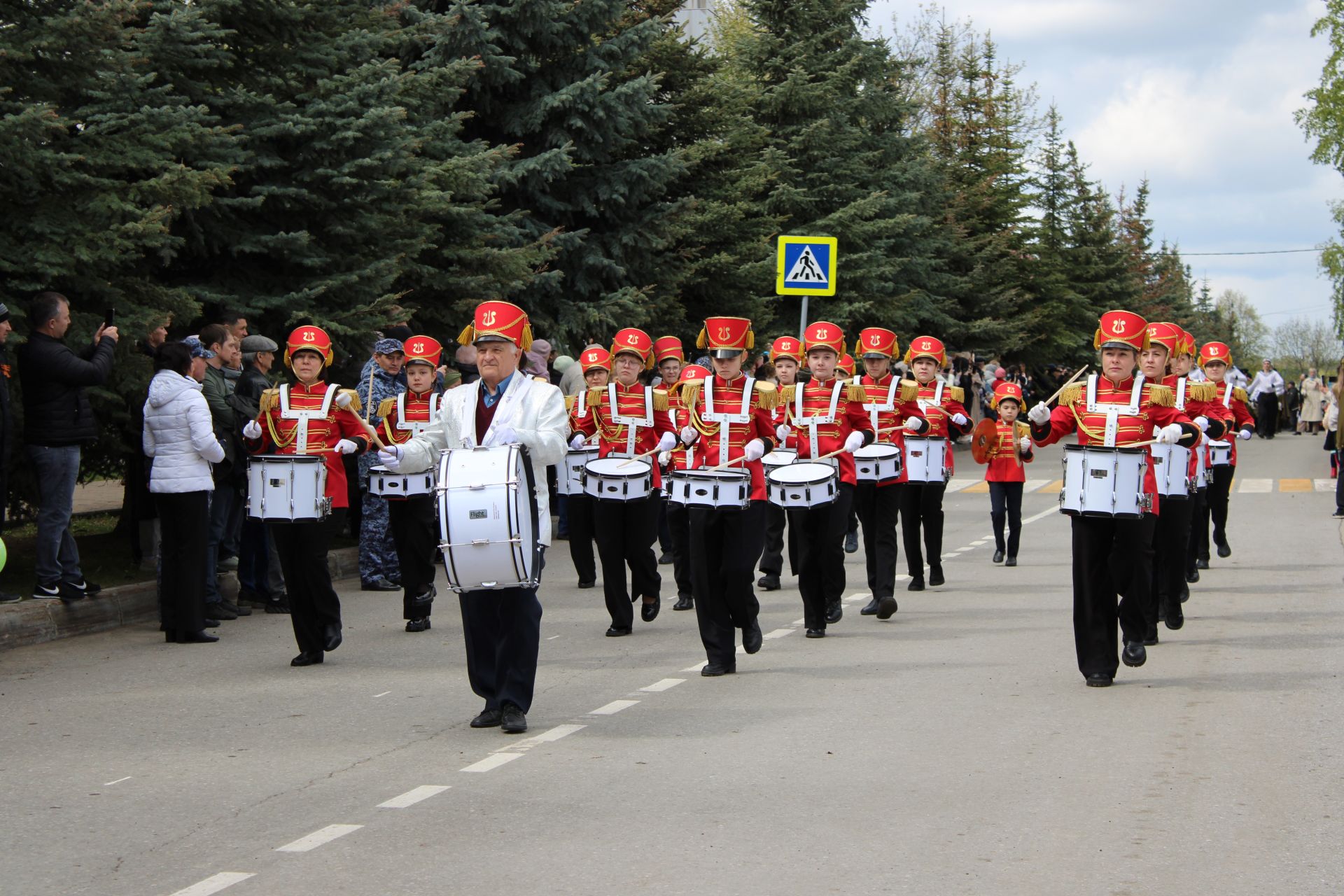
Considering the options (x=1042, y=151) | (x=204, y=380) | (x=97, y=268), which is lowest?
(x=204, y=380)

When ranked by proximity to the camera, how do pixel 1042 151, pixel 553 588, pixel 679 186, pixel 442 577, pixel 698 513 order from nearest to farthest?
pixel 698 513, pixel 553 588, pixel 442 577, pixel 679 186, pixel 1042 151

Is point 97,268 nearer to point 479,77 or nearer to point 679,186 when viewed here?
point 479,77

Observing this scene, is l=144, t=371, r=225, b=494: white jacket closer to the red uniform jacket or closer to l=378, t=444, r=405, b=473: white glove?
the red uniform jacket

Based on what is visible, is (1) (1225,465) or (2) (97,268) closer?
(2) (97,268)

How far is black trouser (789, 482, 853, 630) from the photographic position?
1266 centimetres

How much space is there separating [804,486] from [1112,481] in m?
2.54

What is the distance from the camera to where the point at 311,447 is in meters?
11.7

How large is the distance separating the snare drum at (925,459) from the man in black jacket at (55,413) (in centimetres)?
710

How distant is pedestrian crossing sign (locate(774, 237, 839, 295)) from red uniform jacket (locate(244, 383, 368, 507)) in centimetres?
1220

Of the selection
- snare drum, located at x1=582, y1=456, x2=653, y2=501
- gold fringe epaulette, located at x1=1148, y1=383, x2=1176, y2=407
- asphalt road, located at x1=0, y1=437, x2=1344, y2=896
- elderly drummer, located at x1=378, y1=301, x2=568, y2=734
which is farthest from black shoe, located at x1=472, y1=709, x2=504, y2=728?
gold fringe epaulette, located at x1=1148, y1=383, x2=1176, y2=407

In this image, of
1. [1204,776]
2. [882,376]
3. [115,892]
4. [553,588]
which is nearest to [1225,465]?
[882,376]

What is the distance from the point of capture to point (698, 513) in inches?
444

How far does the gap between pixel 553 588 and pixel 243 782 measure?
839 centimetres

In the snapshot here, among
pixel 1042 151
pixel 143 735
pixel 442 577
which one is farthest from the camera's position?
pixel 1042 151
